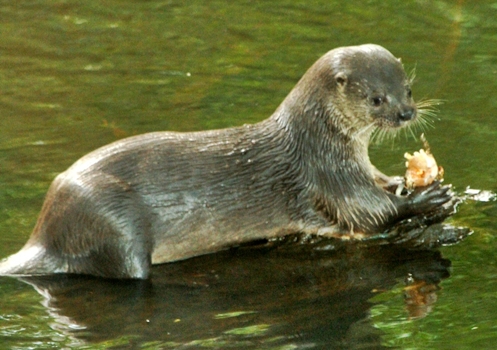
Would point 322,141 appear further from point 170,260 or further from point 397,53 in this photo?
point 397,53

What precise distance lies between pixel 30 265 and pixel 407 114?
2018 mm

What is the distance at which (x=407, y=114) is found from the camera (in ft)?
17.3

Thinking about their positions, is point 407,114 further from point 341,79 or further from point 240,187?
point 240,187

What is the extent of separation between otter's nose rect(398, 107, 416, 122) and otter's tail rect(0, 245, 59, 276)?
6.22ft

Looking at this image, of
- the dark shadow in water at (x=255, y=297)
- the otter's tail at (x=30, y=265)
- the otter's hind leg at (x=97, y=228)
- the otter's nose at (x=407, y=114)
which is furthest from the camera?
the otter's nose at (x=407, y=114)

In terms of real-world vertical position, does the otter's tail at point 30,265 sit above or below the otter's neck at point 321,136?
below

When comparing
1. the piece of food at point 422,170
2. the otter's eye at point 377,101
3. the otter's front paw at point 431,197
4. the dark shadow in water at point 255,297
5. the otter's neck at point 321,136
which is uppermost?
the otter's eye at point 377,101

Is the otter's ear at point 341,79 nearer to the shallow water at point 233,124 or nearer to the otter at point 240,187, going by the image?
the otter at point 240,187

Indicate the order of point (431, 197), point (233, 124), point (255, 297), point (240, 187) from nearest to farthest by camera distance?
1. point (255, 297)
2. point (240, 187)
3. point (431, 197)
4. point (233, 124)

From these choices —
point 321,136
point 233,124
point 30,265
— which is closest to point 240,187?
point 321,136

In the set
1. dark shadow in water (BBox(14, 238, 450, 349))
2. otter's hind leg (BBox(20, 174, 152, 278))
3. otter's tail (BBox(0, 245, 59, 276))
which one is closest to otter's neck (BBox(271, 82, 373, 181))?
dark shadow in water (BBox(14, 238, 450, 349))

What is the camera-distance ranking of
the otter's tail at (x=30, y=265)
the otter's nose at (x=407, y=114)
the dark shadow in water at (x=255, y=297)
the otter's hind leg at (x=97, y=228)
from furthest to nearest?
1. the otter's nose at (x=407, y=114)
2. the otter's tail at (x=30, y=265)
3. the otter's hind leg at (x=97, y=228)
4. the dark shadow in water at (x=255, y=297)

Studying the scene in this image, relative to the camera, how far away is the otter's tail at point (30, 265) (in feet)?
16.8

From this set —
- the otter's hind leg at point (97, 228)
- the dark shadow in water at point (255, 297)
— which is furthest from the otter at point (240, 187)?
the dark shadow in water at point (255, 297)
